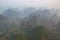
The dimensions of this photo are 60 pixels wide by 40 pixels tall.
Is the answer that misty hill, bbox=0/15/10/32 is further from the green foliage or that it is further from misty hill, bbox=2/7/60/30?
the green foliage

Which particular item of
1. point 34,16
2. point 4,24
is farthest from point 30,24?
point 4,24

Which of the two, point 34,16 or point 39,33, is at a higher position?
point 34,16

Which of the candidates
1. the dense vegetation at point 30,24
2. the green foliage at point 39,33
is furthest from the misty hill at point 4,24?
the green foliage at point 39,33

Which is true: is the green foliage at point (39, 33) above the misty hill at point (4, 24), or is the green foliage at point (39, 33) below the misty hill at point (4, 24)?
below

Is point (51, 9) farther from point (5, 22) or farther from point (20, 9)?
point (5, 22)

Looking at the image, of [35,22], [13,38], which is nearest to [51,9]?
[35,22]

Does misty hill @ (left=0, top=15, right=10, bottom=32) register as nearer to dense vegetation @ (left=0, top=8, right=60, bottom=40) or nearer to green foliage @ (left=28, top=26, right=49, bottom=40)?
dense vegetation @ (left=0, top=8, right=60, bottom=40)

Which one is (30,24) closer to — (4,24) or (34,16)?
(34,16)

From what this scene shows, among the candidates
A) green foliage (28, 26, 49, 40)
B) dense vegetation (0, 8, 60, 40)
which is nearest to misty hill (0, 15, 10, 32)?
dense vegetation (0, 8, 60, 40)

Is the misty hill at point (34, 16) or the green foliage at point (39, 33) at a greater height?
the misty hill at point (34, 16)

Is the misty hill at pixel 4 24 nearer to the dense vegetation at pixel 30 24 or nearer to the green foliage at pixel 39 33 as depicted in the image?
the dense vegetation at pixel 30 24

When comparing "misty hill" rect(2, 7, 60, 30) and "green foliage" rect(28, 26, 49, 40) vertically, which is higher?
"misty hill" rect(2, 7, 60, 30)
